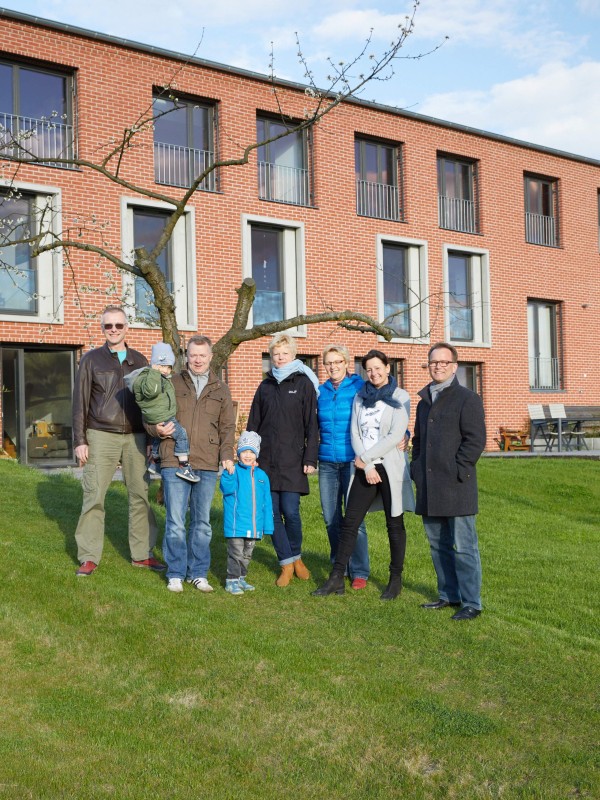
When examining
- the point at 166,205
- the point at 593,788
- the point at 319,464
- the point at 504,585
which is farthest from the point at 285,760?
the point at 166,205

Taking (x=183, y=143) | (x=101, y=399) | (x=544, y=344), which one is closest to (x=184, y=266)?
(x=183, y=143)

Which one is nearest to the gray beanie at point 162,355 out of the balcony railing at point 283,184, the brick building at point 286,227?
the brick building at point 286,227

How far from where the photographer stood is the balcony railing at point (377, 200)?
74.8 feet

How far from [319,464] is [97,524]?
1844mm

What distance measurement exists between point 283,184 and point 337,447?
15569 mm

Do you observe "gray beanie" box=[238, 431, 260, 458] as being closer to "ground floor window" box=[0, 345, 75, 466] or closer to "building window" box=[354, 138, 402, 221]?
"ground floor window" box=[0, 345, 75, 466]

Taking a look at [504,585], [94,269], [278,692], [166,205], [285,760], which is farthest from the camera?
[166,205]

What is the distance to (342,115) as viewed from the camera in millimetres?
22281

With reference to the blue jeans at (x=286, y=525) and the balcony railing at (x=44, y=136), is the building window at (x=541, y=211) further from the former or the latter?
the blue jeans at (x=286, y=525)

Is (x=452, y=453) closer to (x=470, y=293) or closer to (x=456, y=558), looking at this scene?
(x=456, y=558)

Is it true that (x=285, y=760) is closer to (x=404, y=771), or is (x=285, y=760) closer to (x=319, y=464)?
(x=404, y=771)

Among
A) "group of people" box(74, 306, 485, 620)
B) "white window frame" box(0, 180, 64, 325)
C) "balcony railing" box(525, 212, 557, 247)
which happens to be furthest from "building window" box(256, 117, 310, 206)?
"group of people" box(74, 306, 485, 620)

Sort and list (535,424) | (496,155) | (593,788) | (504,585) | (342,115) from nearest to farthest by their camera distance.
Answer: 1. (593,788)
2. (504,585)
3. (342,115)
4. (535,424)
5. (496,155)

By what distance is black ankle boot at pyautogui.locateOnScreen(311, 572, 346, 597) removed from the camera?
680 cm
